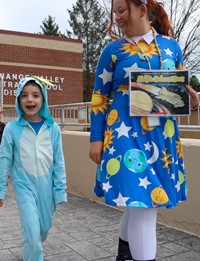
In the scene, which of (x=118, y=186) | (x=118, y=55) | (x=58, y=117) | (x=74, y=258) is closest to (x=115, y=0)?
(x=118, y=55)

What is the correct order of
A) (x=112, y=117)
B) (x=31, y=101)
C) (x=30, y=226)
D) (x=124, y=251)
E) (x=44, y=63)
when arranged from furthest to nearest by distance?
(x=44, y=63) → (x=31, y=101) → (x=30, y=226) → (x=124, y=251) → (x=112, y=117)

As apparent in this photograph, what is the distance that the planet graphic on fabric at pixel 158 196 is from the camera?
2076mm

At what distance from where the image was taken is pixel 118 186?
211 cm

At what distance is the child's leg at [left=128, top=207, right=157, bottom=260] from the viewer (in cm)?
214

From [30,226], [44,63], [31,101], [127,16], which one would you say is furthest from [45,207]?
[44,63]

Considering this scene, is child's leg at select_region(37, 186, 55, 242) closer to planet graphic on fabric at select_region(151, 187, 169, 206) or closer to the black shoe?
the black shoe

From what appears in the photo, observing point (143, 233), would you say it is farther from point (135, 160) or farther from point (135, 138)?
point (135, 138)

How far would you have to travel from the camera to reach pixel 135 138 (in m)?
2.16

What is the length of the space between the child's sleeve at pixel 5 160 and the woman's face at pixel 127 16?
1235mm

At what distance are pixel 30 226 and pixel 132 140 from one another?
109cm

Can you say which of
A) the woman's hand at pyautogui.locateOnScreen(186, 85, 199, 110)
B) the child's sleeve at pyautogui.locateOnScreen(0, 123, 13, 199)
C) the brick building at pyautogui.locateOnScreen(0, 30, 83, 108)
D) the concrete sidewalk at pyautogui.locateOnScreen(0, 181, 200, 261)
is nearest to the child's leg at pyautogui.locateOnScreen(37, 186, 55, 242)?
the child's sleeve at pyautogui.locateOnScreen(0, 123, 13, 199)

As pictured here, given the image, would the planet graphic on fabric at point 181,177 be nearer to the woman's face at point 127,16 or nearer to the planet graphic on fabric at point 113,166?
the planet graphic on fabric at point 113,166

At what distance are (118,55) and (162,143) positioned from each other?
0.58 meters

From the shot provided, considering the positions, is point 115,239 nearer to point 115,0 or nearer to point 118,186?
point 118,186
